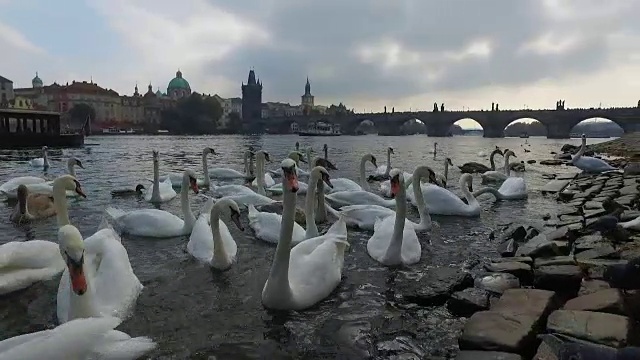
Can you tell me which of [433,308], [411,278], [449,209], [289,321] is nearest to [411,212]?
[449,209]

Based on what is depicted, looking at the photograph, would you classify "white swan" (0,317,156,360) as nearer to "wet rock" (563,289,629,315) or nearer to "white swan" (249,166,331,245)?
"wet rock" (563,289,629,315)

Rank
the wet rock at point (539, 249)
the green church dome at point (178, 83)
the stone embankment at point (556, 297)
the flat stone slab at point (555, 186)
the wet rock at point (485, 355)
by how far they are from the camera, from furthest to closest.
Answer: the green church dome at point (178, 83), the flat stone slab at point (555, 186), the wet rock at point (539, 249), the stone embankment at point (556, 297), the wet rock at point (485, 355)

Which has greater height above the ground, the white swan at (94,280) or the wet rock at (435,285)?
the white swan at (94,280)

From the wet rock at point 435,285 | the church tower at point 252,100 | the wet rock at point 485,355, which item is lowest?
the wet rock at point 435,285

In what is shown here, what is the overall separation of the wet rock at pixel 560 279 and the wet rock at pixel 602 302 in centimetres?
52

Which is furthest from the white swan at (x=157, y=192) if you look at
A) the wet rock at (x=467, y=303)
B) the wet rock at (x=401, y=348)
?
the wet rock at (x=401, y=348)

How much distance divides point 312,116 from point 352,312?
11456cm

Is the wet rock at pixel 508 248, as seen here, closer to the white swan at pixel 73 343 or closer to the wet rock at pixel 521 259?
the wet rock at pixel 521 259

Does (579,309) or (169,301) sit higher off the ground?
(579,309)

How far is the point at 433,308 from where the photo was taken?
5234mm

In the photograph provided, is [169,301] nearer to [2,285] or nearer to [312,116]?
[2,285]

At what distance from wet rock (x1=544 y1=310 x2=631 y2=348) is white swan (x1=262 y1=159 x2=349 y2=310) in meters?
2.28

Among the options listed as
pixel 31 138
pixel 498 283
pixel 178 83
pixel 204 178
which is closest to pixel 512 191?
pixel 498 283

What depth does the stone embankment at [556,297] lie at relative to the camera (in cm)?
378
